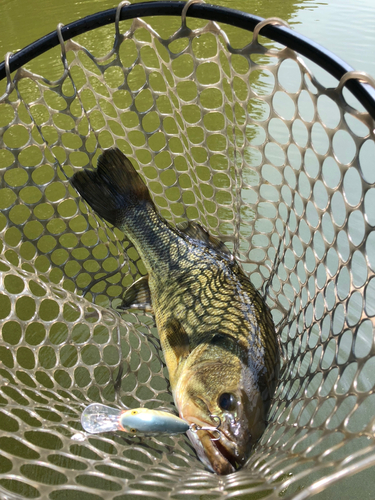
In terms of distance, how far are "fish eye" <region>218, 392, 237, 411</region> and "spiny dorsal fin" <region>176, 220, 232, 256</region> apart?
70 cm

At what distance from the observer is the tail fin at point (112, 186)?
1.84 meters

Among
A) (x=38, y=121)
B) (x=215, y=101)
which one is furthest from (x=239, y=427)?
(x=38, y=121)

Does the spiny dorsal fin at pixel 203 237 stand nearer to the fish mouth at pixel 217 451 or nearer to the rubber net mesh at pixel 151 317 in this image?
the rubber net mesh at pixel 151 317

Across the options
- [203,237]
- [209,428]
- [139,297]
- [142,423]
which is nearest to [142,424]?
[142,423]

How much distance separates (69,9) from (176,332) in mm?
6292

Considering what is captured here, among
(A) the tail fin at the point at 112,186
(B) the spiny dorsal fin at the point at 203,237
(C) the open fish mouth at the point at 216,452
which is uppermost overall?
(A) the tail fin at the point at 112,186

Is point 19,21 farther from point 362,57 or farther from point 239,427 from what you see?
point 239,427

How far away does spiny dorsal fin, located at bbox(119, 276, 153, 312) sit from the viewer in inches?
75.4

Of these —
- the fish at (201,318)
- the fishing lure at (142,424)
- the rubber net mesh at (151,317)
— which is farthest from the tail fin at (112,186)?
the fishing lure at (142,424)

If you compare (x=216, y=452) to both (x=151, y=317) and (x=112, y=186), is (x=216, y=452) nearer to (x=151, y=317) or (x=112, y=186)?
(x=151, y=317)

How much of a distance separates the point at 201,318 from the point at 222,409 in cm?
41

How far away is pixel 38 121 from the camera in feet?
13.4

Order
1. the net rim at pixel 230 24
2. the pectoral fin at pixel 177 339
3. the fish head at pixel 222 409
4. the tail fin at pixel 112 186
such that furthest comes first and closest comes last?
the tail fin at pixel 112 186 → the pectoral fin at pixel 177 339 → the fish head at pixel 222 409 → the net rim at pixel 230 24

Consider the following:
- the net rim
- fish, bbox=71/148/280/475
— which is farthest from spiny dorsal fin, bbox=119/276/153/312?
the net rim
